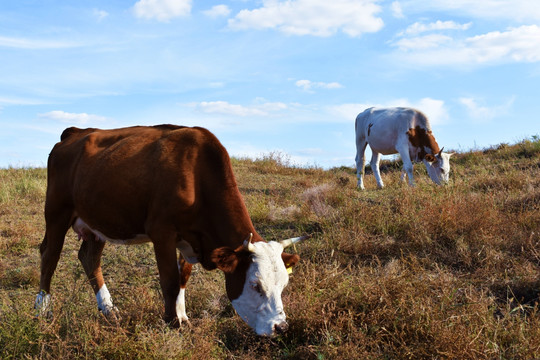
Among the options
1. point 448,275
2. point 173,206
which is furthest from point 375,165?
point 173,206

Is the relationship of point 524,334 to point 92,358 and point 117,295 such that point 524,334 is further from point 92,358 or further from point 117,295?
point 117,295

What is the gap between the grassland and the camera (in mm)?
3965

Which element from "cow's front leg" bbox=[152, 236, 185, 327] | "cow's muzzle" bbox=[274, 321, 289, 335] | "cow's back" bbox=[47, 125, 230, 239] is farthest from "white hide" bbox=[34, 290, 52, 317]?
"cow's muzzle" bbox=[274, 321, 289, 335]

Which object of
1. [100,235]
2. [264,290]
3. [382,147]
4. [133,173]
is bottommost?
[264,290]

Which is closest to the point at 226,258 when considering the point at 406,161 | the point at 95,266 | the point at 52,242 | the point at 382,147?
the point at 95,266

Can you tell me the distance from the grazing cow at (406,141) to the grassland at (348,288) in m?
3.19

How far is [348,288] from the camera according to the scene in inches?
192

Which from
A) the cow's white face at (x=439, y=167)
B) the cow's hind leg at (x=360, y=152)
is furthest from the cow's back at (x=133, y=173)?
the cow's hind leg at (x=360, y=152)

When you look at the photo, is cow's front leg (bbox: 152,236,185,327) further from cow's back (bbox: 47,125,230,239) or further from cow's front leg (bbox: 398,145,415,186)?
cow's front leg (bbox: 398,145,415,186)

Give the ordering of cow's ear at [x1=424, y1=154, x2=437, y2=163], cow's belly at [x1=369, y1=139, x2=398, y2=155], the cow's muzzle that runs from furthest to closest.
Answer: cow's belly at [x1=369, y1=139, x2=398, y2=155], cow's ear at [x1=424, y1=154, x2=437, y2=163], the cow's muzzle

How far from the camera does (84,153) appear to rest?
216 inches

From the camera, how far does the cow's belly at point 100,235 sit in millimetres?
5105

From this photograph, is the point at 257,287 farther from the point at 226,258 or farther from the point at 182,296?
the point at 182,296

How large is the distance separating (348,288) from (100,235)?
2.64 m
